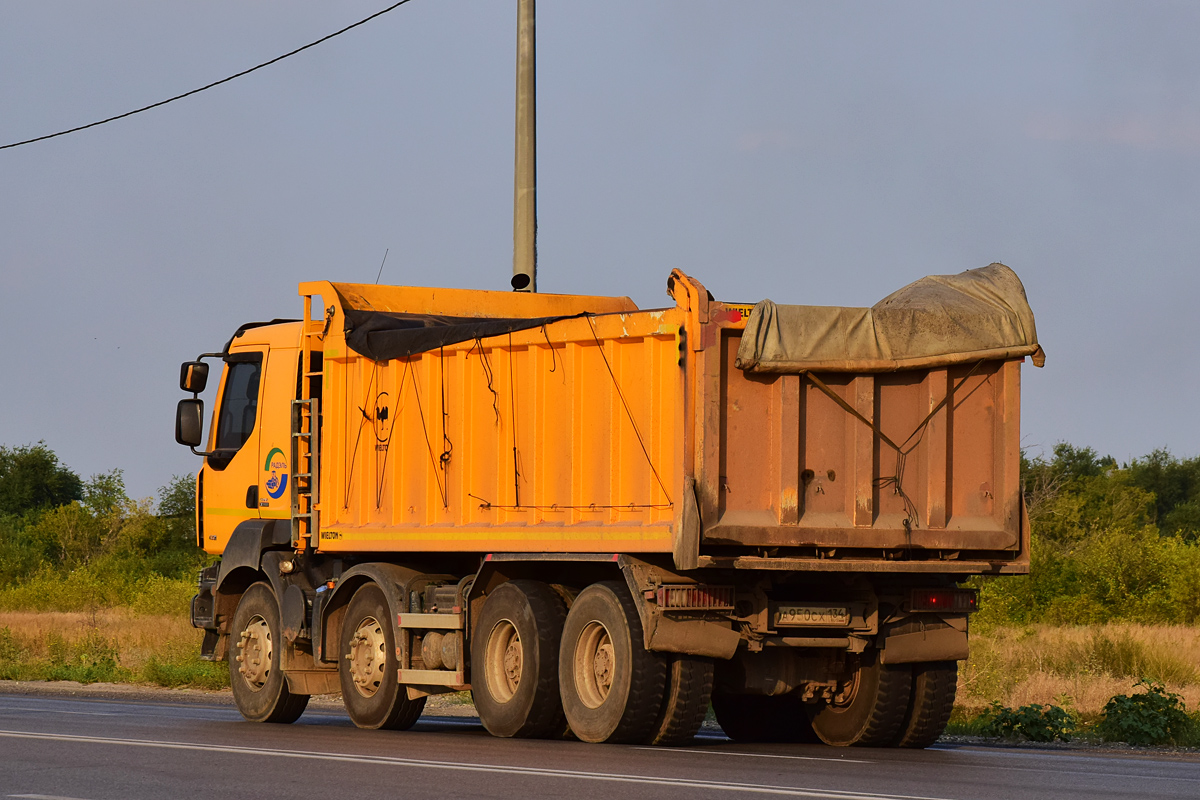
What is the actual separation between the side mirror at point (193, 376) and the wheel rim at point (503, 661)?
4768 millimetres

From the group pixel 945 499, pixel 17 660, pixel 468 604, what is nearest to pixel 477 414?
pixel 468 604

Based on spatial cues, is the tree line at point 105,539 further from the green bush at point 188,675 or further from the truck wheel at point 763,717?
the truck wheel at point 763,717

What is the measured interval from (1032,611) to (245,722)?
53.0ft

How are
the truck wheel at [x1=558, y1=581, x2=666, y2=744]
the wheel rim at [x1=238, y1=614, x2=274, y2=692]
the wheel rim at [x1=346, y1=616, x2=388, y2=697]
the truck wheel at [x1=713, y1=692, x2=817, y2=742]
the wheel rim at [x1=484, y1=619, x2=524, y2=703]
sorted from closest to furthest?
the truck wheel at [x1=558, y1=581, x2=666, y2=744]
the wheel rim at [x1=484, y1=619, x2=524, y2=703]
the truck wheel at [x1=713, y1=692, x2=817, y2=742]
the wheel rim at [x1=346, y1=616, x2=388, y2=697]
the wheel rim at [x1=238, y1=614, x2=274, y2=692]

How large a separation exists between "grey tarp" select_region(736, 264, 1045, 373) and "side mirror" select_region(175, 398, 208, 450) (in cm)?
683

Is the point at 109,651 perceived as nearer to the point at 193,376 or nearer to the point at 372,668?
the point at 193,376

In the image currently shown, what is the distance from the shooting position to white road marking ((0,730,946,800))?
795 centimetres

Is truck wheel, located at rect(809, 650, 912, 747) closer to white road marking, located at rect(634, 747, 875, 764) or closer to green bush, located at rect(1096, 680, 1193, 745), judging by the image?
white road marking, located at rect(634, 747, 875, 764)

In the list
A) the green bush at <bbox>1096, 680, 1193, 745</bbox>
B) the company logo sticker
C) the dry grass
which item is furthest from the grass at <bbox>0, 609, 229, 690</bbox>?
the green bush at <bbox>1096, 680, 1193, 745</bbox>

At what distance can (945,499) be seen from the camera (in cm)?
1180

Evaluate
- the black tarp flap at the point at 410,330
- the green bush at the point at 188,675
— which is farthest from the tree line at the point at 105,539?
the black tarp flap at the point at 410,330

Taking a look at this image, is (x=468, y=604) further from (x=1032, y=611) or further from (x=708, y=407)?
(x=1032, y=611)

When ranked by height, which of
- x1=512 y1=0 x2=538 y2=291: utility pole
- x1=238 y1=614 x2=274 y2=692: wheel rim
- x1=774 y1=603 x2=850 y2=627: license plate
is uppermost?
x1=512 y1=0 x2=538 y2=291: utility pole

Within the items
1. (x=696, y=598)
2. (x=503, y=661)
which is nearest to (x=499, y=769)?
(x=696, y=598)
